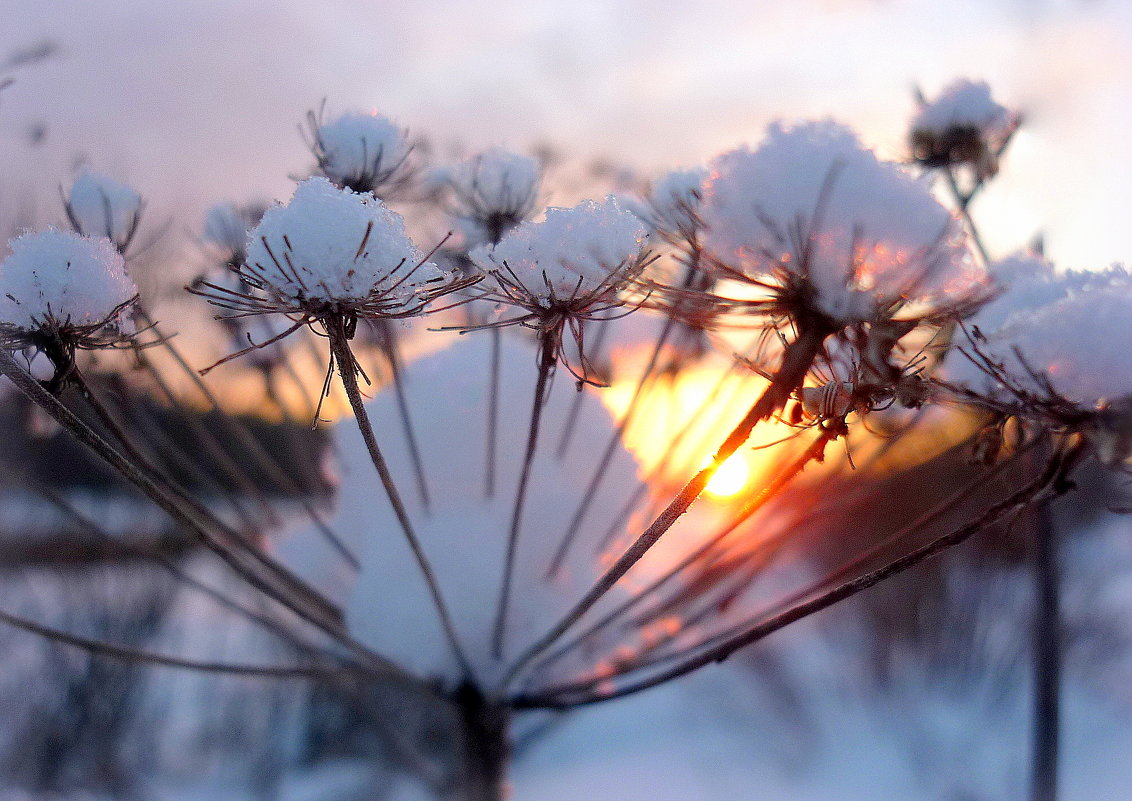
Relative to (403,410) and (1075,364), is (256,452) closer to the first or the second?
A: (403,410)

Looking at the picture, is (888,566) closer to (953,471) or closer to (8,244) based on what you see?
(8,244)

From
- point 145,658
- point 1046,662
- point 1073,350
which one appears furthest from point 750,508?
point 145,658

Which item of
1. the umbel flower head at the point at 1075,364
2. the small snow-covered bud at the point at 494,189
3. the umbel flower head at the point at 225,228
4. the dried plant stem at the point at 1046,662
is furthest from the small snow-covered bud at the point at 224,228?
the dried plant stem at the point at 1046,662

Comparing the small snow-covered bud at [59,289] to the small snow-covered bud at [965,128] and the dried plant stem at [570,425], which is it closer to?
the dried plant stem at [570,425]

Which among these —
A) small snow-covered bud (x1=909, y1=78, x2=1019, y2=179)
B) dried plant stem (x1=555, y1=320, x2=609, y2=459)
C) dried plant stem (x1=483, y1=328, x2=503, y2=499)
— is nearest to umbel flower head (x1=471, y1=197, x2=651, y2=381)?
dried plant stem (x1=483, y1=328, x2=503, y2=499)

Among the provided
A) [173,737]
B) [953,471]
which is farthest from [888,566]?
[173,737]

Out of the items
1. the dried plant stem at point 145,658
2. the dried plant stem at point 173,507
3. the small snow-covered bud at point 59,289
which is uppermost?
the small snow-covered bud at point 59,289

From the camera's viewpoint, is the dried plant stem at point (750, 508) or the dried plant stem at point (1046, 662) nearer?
the dried plant stem at point (750, 508)
